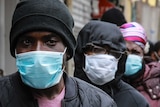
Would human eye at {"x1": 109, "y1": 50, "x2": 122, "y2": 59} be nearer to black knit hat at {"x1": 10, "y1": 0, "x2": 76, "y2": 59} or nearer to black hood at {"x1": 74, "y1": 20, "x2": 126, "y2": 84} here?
black hood at {"x1": 74, "y1": 20, "x2": 126, "y2": 84}

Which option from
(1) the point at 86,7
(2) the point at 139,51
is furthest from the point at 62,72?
(1) the point at 86,7

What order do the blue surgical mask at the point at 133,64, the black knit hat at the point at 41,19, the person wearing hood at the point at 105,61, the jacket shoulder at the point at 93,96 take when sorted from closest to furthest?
the black knit hat at the point at 41,19
the jacket shoulder at the point at 93,96
the person wearing hood at the point at 105,61
the blue surgical mask at the point at 133,64

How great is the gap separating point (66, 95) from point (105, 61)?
125 cm

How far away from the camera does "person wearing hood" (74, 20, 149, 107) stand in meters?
3.82

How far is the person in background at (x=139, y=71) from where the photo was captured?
475 cm

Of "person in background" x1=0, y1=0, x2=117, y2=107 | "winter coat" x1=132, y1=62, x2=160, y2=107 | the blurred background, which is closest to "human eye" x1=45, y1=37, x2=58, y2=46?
"person in background" x1=0, y1=0, x2=117, y2=107

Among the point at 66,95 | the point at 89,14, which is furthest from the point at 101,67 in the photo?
the point at 89,14

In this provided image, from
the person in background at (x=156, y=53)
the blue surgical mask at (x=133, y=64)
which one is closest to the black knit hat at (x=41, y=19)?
the blue surgical mask at (x=133, y=64)

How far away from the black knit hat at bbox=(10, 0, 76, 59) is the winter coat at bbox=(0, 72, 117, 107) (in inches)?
7.4

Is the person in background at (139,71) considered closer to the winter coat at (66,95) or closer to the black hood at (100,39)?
the black hood at (100,39)

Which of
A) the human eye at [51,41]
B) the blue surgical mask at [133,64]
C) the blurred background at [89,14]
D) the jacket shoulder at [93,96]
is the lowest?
the blurred background at [89,14]

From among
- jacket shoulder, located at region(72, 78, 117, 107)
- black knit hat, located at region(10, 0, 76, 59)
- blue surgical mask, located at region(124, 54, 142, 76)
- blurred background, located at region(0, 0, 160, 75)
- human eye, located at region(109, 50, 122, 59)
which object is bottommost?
blurred background, located at region(0, 0, 160, 75)

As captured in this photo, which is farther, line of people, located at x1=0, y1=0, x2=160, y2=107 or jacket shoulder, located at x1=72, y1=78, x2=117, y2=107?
jacket shoulder, located at x1=72, y1=78, x2=117, y2=107

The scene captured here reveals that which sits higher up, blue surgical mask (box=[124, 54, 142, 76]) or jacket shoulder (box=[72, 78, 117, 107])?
jacket shoulder (box=[72, 78, 117, 107])
